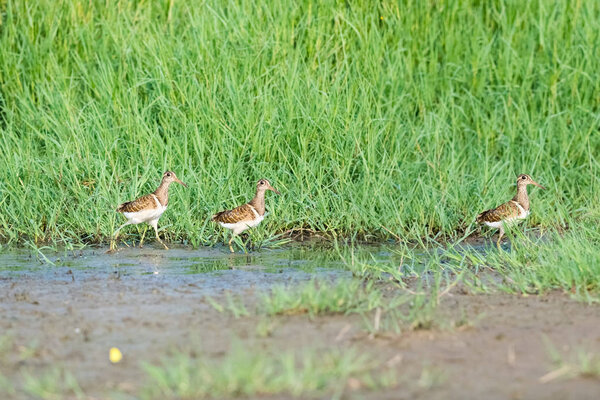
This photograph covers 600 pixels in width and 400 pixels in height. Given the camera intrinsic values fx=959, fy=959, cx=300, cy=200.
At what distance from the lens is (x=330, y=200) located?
9.19 m

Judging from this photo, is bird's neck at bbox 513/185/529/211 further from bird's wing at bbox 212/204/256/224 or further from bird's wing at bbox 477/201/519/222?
bird's wing at bbox 212/204/256/224

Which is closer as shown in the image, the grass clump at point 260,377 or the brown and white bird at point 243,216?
the grass clump at point 260,377

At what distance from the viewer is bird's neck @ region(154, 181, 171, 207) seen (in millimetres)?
8555

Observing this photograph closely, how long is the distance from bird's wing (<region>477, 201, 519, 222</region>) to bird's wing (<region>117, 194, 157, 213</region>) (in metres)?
2.94

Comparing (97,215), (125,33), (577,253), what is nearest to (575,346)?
(577,253)

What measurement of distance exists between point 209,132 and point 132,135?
77 centimetres

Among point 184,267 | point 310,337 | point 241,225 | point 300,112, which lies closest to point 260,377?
→ point 310,337

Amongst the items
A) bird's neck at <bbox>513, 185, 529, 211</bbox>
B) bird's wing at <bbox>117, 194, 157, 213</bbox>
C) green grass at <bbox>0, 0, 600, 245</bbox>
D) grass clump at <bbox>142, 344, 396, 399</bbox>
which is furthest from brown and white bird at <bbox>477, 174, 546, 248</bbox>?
grass clump at <bbox>142, 344, 396, 399</bbox>

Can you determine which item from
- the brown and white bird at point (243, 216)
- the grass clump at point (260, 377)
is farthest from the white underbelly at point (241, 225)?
the grass clump at point (260, 377)

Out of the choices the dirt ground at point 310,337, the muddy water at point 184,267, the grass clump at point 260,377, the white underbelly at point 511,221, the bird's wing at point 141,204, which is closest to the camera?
the grass clump at point 260,377

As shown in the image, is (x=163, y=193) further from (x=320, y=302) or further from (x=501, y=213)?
(x=320, y=302)

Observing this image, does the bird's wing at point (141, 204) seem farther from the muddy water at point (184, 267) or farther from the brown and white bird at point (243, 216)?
the brown and white bird at point (243, 216)

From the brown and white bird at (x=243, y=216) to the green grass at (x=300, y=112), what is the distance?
0.95ft

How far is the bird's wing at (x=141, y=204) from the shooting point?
324 inches
